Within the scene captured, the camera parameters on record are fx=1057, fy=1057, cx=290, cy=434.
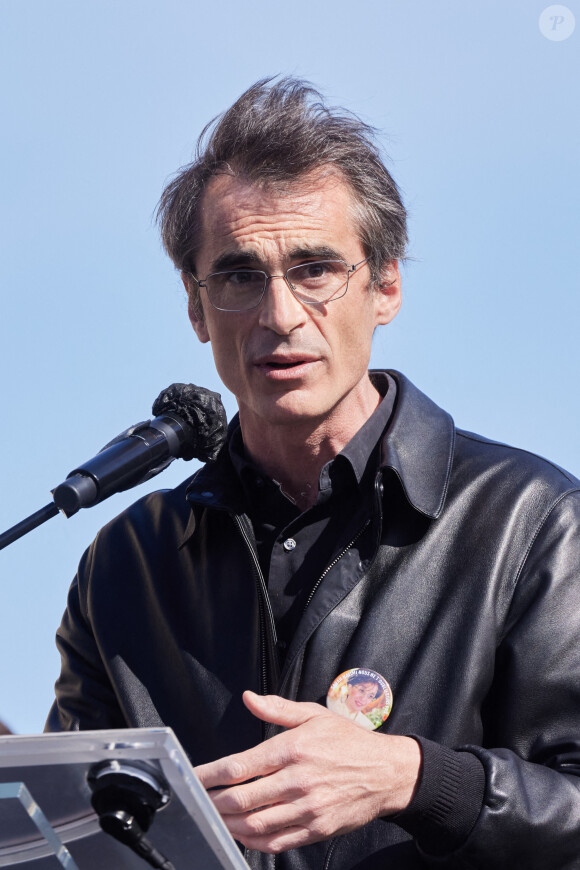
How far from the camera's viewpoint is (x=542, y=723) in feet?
7.82

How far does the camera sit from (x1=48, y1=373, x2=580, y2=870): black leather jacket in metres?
2.35

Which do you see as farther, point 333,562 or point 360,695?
point 333,562

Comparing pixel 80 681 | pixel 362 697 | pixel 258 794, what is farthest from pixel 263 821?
pixel 80 681

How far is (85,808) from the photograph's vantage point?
138cm

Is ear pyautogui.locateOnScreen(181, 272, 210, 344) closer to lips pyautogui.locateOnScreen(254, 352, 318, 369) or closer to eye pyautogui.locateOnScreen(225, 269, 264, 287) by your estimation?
eye pyautogui.locateOnScreen(225, 269, 264, 287)

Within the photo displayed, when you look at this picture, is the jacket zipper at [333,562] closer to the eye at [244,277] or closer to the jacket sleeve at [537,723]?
the jacket sleeve at [537,723]

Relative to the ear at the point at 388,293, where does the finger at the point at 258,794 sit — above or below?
below

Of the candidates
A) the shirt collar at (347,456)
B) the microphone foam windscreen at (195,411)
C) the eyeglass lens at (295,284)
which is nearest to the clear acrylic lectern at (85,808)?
the microphone foam windscreen at (195,411)

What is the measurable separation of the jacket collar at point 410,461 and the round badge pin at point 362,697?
45 cm

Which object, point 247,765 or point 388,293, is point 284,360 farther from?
point 247,765

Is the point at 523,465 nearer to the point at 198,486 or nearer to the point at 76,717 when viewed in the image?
the point at 198,486

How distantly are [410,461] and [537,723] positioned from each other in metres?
0.76

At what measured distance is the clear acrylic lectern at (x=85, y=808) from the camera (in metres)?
1.29

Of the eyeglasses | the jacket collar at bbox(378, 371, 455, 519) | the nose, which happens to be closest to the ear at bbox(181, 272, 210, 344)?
the eyeglasses
